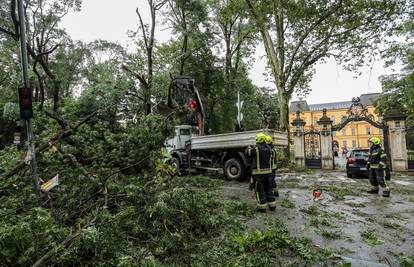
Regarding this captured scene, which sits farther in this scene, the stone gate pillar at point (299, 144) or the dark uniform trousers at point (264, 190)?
the stone gate pillar at point (299, 144)

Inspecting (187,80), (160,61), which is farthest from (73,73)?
(187,80)

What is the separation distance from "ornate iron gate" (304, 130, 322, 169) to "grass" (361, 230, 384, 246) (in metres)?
11.3

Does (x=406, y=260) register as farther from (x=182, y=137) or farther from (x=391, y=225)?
(x=182, y=137)

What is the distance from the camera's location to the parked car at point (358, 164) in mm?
10323

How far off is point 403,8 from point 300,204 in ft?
39.4

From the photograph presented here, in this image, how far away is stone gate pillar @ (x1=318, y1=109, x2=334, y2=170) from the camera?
14.1 metres

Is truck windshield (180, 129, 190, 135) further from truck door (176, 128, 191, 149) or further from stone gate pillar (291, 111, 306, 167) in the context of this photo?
stone gate pillar (291, 111, 306, 167)

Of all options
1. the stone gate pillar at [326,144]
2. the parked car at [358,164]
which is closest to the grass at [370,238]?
the parked car at [358,164]

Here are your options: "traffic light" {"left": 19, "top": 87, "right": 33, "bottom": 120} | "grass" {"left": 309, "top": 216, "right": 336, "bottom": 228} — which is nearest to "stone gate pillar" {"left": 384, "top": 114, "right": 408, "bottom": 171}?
"grass" {"left": 309, "top": 216, "right": 336, "bottom": 228}

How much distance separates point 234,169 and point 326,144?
7839 millimetres

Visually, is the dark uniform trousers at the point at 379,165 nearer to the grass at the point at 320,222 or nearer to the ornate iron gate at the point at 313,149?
the grass at the point at 320,222

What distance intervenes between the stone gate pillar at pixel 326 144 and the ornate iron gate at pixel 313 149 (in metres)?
0.29

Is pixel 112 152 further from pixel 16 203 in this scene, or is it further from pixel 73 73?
pixel 73 73

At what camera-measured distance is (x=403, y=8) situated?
11.6m
